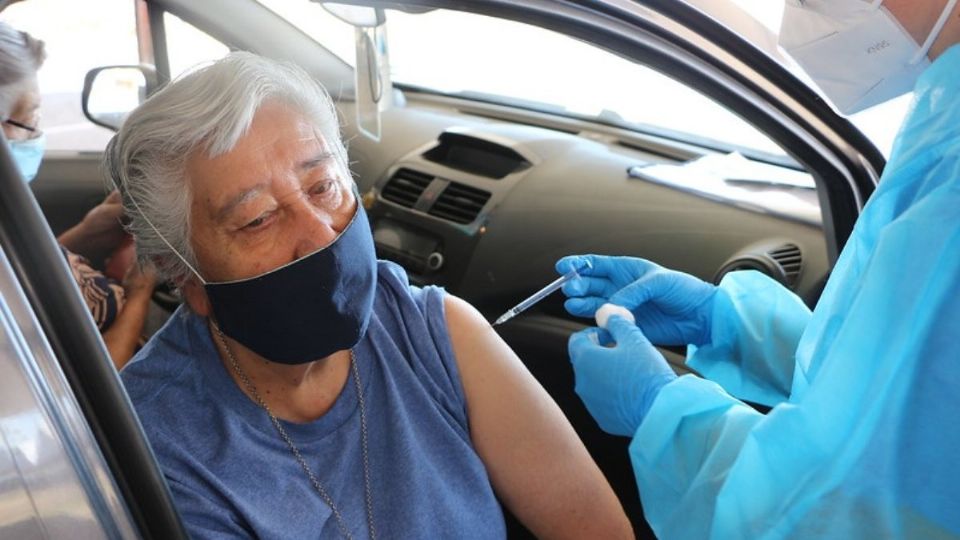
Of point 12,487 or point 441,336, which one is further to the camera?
point 441,336

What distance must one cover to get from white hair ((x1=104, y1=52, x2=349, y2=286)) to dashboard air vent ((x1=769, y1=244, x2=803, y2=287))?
1137 mm

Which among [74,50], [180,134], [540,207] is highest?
[180,134]

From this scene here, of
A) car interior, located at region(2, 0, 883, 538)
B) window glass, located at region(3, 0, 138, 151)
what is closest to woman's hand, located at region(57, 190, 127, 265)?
car interior, located at region(2, 0, 883, 538)

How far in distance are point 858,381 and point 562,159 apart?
1.79 m

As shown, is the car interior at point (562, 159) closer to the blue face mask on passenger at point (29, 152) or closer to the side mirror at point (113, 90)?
the side mirror at point (113, 90)

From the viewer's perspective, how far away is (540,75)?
14.7 feet

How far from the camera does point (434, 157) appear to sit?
3045mm

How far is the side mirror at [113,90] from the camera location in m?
3.05

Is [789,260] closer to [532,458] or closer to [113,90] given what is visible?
[532,458]

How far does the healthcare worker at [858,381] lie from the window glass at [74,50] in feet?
8.92

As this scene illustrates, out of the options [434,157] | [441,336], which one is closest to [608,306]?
[441,336]

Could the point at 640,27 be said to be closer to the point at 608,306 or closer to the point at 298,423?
the point at 608,306

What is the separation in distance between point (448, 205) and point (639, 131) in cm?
61

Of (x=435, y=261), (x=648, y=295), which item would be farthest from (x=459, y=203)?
(x=648, y=295)
